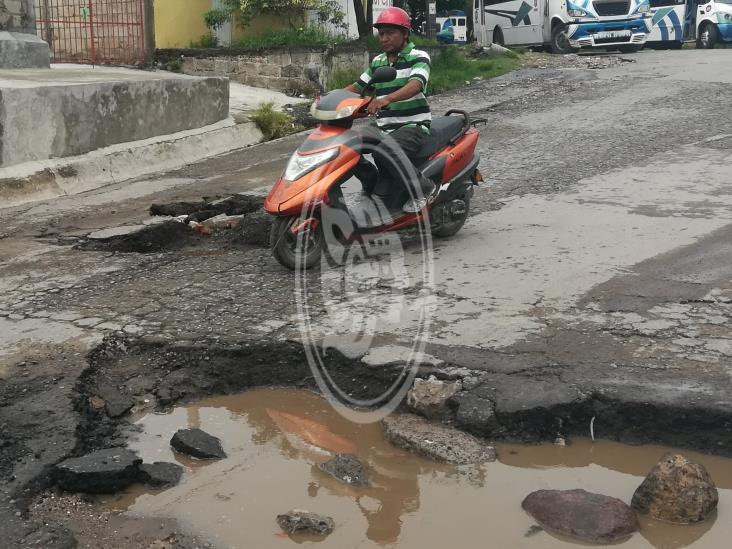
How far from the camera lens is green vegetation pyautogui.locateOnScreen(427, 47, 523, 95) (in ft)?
48.0

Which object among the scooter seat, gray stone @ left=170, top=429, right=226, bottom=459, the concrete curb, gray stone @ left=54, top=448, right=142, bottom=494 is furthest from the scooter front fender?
the concrete curb

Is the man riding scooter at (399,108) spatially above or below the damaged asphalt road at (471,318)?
above

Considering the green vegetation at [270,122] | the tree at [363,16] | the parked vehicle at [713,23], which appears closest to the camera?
the green vegetation at [270,122]

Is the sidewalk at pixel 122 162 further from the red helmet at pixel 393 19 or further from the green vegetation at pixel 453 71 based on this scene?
the red helmet at pixel 393 19

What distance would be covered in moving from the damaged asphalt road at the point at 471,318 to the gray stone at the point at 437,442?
10cm

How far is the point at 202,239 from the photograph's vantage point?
21.9 ft

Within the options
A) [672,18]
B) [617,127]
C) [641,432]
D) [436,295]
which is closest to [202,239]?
[436,295]

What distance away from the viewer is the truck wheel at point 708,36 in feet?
72.2

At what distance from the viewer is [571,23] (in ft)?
64.4

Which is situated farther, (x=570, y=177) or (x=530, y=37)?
(x=530, y=37)

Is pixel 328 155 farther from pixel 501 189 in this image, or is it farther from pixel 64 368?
pixel 501 189

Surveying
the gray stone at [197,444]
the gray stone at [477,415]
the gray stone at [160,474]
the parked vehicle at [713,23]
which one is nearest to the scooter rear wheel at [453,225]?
the gray stone at [477,415]

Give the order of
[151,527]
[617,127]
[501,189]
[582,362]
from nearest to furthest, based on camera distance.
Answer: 1. [151,527]
2. [582,362]
3. [501,189]
4. [617,127]

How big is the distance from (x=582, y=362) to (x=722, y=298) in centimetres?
124
